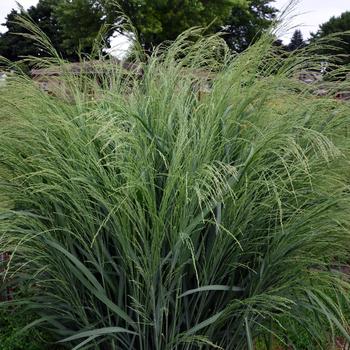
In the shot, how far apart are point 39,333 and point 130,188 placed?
1.06m

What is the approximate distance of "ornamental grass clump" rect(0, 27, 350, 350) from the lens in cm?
208

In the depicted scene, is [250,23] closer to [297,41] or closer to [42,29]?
[42,29]

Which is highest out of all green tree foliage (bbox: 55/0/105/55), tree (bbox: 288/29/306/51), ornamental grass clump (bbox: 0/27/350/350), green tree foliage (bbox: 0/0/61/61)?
tree (bbox: 288/29/306/51)

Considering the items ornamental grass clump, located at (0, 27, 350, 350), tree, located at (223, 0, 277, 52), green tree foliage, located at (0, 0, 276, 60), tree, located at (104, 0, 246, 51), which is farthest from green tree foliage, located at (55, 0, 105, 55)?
ornamental grass clump, located at (0, 27, 350, 350)

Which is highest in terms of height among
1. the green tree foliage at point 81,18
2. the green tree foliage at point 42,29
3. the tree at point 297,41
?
the tree at point 297,41

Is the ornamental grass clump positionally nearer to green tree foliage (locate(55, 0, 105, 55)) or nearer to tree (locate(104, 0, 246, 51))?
tree (locate(104, 0, 246, 51))

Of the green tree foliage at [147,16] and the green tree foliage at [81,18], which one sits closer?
the green tree foliage at [147,16]

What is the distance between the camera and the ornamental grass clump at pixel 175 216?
208 centimetres

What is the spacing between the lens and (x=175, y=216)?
2090mm

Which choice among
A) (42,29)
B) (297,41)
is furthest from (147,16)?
(297,41)

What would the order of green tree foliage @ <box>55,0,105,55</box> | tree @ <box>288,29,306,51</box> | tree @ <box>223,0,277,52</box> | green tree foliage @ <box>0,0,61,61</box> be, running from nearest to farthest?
tree @ <box>288,29,306,51</box>
green tree foliage @ <box>55,0,105,55</box>
tree @ <box>223,0,277,52</box>
green tree foliage @ <box>0,0,61,61</box>

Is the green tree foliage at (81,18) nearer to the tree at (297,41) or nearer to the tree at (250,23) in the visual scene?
the tree at (250,23)

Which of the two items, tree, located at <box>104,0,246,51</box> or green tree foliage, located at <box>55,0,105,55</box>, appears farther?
green tree foliage, located at <box>55,0,105,55</box>

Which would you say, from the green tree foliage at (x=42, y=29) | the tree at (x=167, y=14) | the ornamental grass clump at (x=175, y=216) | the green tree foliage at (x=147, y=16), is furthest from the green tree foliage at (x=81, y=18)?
the ornamental grass clump at (x=175, y=216)
